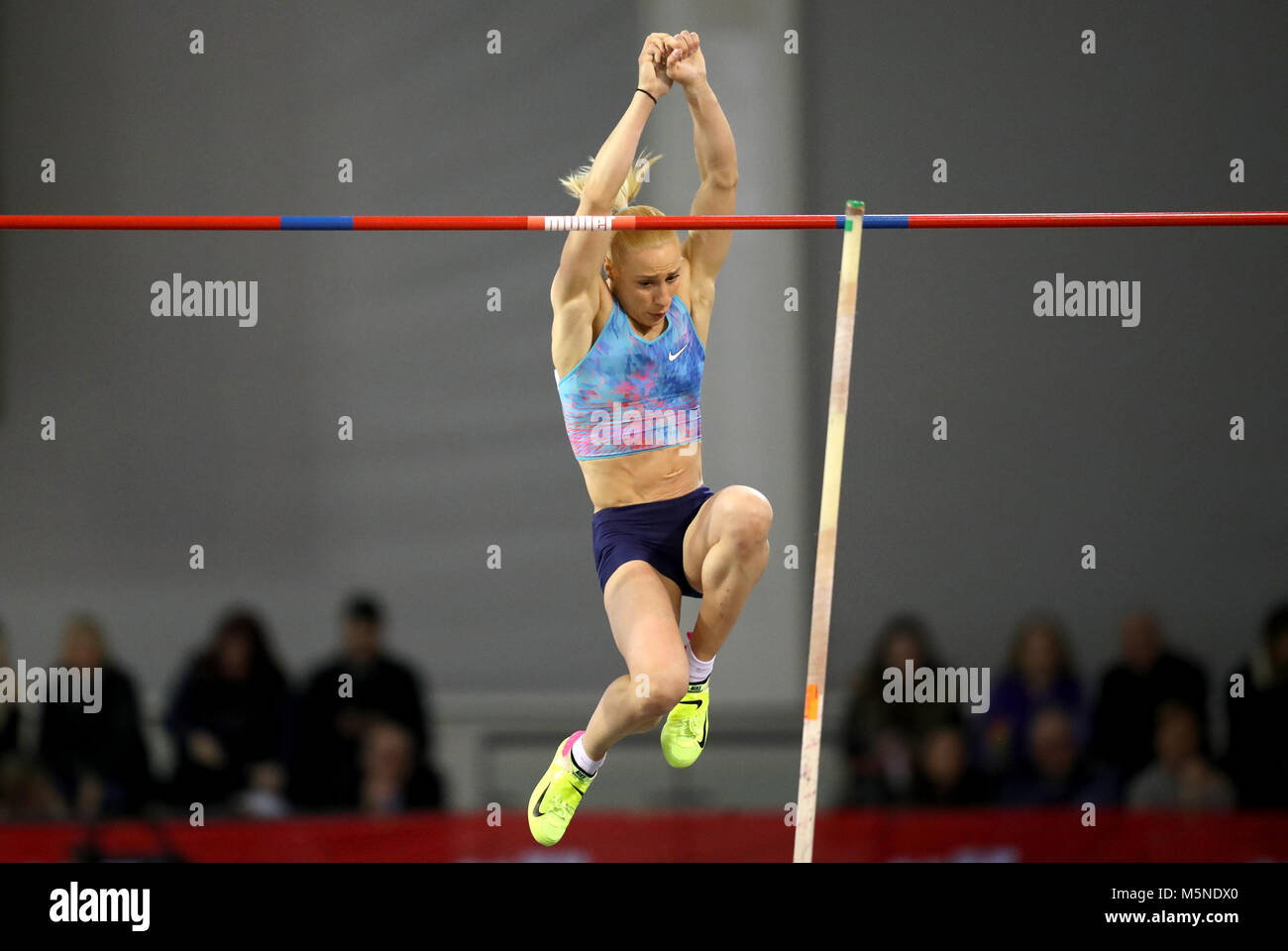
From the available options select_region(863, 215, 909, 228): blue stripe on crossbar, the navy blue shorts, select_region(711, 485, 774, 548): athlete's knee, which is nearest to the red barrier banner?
the navy blue shorts

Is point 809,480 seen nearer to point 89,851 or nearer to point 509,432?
point 509,432

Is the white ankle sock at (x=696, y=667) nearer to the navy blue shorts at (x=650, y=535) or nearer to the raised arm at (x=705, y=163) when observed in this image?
the navy blue shorts at (x=650, y=535)

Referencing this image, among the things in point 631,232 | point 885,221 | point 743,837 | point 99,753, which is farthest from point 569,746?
point 99,753

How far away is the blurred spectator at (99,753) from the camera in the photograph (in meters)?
6.08

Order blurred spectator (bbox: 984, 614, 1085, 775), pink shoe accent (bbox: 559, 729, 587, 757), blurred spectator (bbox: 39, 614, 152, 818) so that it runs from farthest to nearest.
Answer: blurred spectator (bbox: 984, 614, 1085, 775), blurred spectator (bbox: 39, 614, 152, 818), pink shoe accent (bbox: 559, 729, 587, 757)

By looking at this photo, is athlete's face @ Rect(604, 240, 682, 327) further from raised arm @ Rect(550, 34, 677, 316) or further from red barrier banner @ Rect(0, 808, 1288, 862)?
red barrier banner @ Rect(0, 808, 1288, 862)

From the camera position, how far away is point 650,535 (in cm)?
391

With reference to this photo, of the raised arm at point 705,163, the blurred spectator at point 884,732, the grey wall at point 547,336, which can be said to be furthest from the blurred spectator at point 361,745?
the raised arm at point 705,163

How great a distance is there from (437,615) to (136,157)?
2394mm

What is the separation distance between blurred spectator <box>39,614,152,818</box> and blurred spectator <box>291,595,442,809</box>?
63 cm

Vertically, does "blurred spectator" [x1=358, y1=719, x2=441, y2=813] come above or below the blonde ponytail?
below

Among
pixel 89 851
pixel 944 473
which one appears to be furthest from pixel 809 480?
pixel 89 851

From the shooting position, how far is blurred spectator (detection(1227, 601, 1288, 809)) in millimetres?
6102

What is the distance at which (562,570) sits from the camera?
6.67 metres
